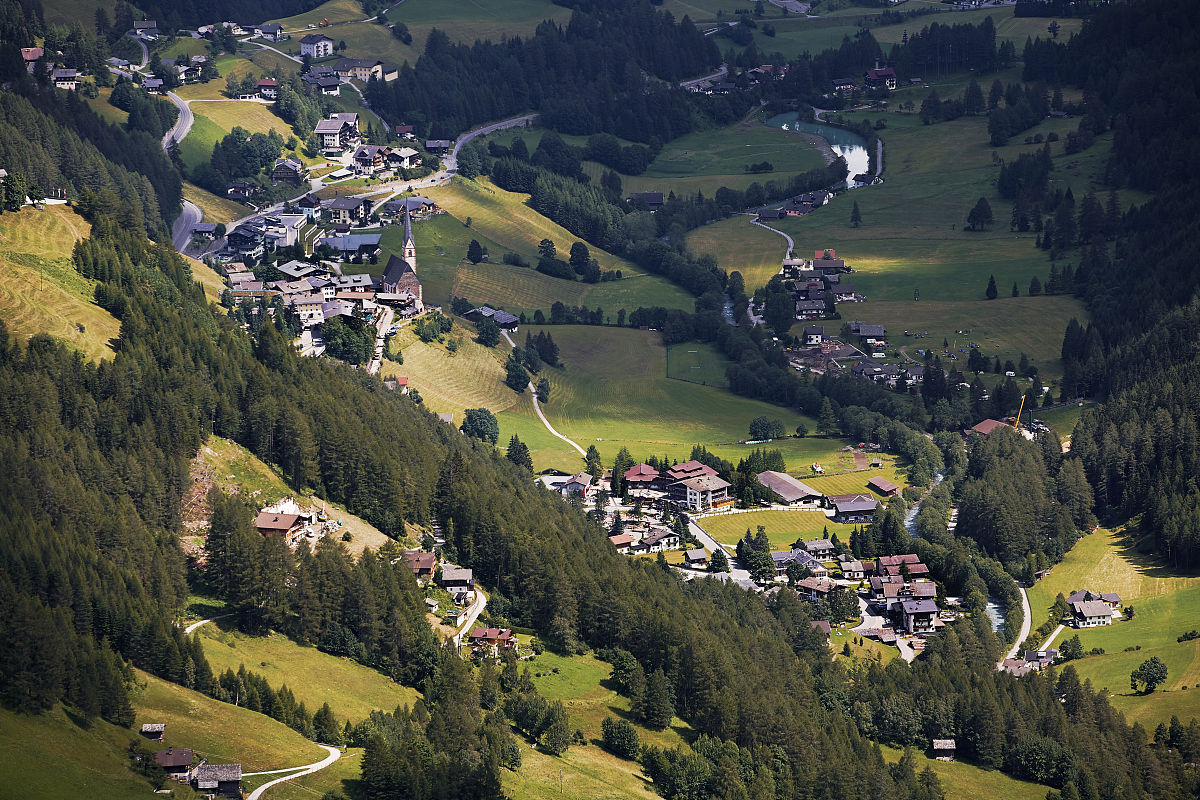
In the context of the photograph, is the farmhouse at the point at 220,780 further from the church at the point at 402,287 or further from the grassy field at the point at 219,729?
the church at the point at 402,287

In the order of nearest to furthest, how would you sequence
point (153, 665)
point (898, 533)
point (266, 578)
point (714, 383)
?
point (153, 665) < point (266, 578) < point (898, 533) < point (714, 383)

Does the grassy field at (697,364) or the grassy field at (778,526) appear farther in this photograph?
the grassy field at (697,364)

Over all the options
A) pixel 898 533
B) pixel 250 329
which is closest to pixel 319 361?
pixel 250 329

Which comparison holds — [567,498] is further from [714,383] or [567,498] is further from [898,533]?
[714,383]

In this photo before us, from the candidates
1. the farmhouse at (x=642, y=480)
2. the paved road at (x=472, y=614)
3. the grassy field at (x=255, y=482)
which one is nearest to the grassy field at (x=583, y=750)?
the paved road at (x=472, y=614)

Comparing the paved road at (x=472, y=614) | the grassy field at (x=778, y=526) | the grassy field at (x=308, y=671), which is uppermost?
the grassy field at (x=308, y=671)

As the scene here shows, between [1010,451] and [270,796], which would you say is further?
[1010,451]
